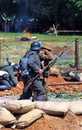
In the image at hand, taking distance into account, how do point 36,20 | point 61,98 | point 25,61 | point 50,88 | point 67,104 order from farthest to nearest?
point 36,20, point 50,88, point 61,98, point 25,61, point 67,104

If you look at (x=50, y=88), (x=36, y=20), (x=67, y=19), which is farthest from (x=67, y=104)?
(x=36, y=20)

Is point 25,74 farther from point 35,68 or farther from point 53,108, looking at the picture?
point 53,108

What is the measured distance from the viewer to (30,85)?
37.2 ft

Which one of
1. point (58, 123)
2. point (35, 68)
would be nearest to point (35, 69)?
point (35, 68)

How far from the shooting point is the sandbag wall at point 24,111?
9.23m

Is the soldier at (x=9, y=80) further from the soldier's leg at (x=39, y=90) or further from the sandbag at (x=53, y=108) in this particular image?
the sandbag at (x=53, y=108)

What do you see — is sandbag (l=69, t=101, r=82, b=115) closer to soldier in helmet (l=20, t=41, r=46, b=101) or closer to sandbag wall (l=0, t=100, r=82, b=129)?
sandbag wall (l=0, t=100, r=82, b=129)

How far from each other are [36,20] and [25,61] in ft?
153

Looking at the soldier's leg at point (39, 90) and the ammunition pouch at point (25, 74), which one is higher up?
the ammunition pouch at point (25, 74)

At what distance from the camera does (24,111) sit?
31.1ft

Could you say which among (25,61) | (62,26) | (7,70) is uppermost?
(25,61)

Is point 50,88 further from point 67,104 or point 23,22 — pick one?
point 23,22

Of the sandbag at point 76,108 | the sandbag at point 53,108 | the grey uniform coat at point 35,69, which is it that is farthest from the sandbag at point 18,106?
the grey uniform coat at point 35,69

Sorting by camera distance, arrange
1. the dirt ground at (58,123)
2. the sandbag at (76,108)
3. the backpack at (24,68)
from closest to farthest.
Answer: the dirt ground at (58,123) → the sandbag at (76,108) → the backpack at (24,68)
